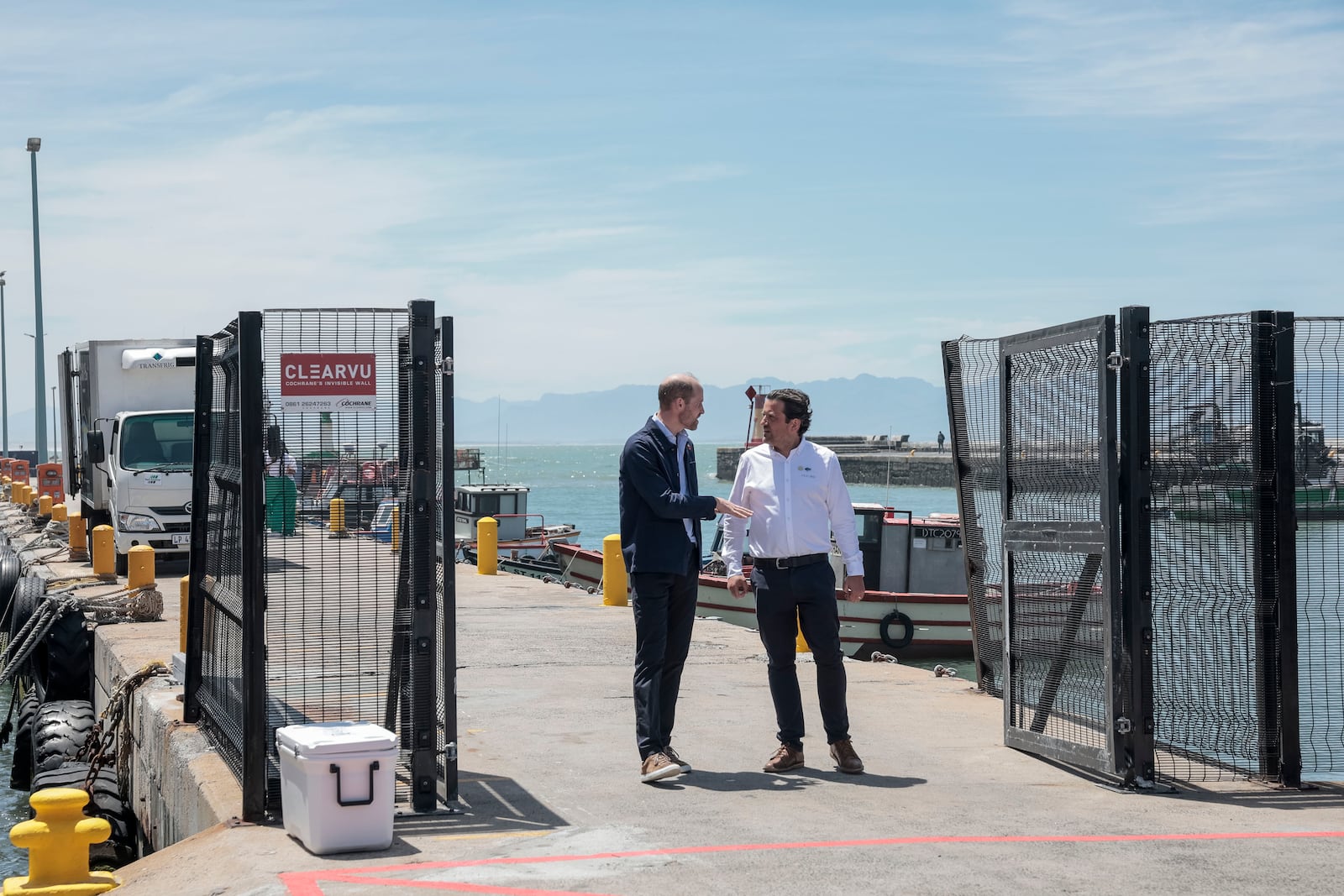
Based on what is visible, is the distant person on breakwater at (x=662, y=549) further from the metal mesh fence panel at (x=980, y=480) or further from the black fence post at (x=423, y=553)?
the metal mesh fence panel at (x=980, y=480)

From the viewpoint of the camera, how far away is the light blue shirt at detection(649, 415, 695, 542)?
7.24 metres

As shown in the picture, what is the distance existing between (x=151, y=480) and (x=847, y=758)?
14.5 m

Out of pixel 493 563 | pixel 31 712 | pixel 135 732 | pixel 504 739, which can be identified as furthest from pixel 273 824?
pixel 493 563

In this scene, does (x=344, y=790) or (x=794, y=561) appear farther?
(x=794, y=561)

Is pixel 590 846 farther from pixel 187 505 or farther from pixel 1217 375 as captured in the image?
pixel 187 505

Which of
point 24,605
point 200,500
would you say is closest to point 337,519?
point 200,500

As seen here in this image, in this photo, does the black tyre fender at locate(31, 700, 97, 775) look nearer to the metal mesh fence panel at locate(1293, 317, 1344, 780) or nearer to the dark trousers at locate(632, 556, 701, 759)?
the dark trousers at locate(632, 556, 701, 759)

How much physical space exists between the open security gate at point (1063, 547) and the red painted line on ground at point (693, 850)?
0.98 meters

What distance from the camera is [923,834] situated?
20.1 ft

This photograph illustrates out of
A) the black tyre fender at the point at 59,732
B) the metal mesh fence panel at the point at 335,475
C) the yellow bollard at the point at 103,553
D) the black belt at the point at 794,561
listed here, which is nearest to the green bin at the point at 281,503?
the metal mesh fence panel at the point at 335,475

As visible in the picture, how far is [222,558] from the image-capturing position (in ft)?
25.2

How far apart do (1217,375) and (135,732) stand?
7680mm

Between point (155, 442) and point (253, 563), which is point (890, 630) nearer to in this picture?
point (155, 442)

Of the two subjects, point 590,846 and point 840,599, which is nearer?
point 590,846
